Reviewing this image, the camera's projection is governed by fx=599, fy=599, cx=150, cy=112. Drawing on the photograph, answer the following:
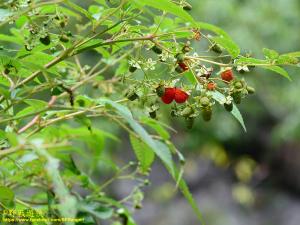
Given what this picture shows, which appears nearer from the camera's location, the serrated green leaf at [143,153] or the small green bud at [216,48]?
the small green bud at [216,48]

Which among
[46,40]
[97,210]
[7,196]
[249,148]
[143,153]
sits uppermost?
[46,40]

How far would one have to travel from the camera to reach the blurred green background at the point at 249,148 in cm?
539

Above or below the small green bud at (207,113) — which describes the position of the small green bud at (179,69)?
above

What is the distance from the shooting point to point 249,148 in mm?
6723

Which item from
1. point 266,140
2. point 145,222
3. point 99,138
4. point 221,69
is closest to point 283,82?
point 266,140

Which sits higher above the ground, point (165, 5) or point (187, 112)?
point (165, 5)

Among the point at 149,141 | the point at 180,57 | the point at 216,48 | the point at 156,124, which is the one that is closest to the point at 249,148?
the point at 156,124

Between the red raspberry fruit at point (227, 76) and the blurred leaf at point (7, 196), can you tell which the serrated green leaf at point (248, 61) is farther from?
the blurred leaf at point (7, 196)

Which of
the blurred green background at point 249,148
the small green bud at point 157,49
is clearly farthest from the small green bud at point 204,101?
the blurred green background at point 249,148

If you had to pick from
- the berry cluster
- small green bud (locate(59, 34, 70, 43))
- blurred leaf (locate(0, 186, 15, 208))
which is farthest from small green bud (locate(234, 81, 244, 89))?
blurred leaf (locate(0, 186, 15, 208))

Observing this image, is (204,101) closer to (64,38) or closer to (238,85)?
(238,85)

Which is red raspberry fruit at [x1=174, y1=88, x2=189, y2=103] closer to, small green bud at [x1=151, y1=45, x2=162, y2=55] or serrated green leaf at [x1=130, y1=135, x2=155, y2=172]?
small green bud at [x1=151, y1=45, x2=162, y2=55]

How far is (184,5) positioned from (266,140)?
574 cm

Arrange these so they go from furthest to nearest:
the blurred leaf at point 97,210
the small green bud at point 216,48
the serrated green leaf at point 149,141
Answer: the blurred leaf at point 97,210, the small green bud at point 216,48, the serrated green leaf at point 149,141
